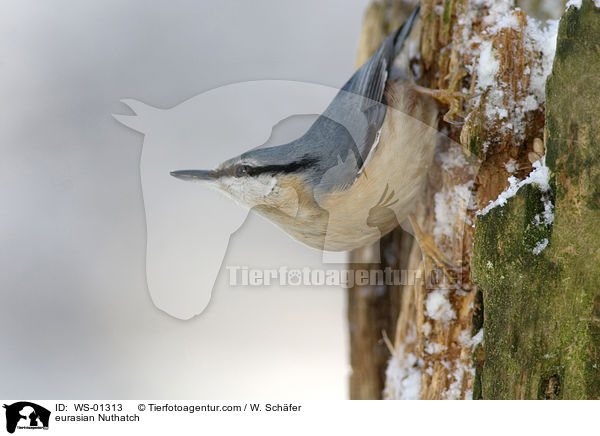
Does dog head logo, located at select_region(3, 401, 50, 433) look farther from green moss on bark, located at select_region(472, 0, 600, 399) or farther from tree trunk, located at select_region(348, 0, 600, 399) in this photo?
green moss on bark, located at select_region(472, 0, 600, 399)

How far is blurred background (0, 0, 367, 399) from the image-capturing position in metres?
1.43

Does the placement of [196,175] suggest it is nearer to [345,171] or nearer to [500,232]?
[345,171]

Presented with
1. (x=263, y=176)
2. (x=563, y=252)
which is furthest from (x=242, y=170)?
(x=563, y=252)

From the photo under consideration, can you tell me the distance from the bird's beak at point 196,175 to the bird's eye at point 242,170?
61 mm

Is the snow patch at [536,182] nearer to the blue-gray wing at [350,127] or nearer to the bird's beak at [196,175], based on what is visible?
the blue-gray wing at [350,127]

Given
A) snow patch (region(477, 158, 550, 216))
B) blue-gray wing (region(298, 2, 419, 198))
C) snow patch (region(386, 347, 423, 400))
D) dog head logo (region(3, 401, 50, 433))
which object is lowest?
dog head logo (region(3, 401, 50, 433))

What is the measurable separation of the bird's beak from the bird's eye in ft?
0.20

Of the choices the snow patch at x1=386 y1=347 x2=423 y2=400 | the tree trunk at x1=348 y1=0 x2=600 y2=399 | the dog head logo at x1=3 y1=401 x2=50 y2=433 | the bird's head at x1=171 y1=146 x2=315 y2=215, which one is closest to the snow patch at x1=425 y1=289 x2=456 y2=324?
the tree trunk at x1=348 y1=0 x2=600 y2=399

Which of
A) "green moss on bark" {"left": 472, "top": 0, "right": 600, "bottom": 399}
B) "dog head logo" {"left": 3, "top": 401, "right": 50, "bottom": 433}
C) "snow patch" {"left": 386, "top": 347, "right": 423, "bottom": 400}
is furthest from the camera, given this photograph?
"snow patch" {"left": 386, "top": 347, "right": 423, "bottom": 400}

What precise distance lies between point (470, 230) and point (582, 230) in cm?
37

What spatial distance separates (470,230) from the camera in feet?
4.17

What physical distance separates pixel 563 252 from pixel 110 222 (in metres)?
1.19

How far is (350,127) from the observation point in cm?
132

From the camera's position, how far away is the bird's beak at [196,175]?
130 cm
